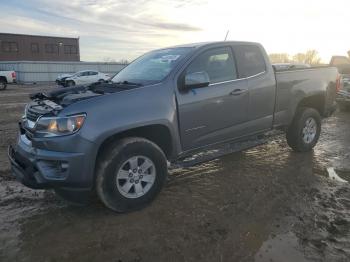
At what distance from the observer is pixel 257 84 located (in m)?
5.68

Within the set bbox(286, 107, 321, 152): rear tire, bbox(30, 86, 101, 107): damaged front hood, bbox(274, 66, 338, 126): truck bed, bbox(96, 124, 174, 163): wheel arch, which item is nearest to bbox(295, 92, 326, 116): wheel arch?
bbox(274, 66, 338, 126): truck bed

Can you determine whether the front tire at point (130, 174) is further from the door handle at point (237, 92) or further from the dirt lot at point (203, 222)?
the door handle at point (237, 92)

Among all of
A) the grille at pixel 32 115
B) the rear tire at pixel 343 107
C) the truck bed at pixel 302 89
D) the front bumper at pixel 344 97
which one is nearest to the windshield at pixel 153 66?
the grille at pixel 32 115

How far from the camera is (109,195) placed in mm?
4152

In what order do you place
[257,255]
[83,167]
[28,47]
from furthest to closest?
1. [28,47]
2. [83,167]
3. [257,255]

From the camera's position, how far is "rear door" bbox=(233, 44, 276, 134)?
18.4 ft

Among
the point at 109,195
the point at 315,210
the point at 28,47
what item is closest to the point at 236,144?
the point at 315,210

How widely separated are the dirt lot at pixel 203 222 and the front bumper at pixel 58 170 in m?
0.49

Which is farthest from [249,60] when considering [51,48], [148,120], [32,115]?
[51,48]

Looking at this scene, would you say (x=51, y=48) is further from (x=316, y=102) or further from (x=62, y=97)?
(x=62, y=97)

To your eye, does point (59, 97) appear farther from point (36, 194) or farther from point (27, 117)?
point (36, 194)

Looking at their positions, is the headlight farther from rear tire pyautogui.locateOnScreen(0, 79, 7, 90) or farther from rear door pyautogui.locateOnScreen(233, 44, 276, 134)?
rear tire pyautogui.locateOnScreen(0, 79, 7, 90)

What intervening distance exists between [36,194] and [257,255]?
10.1 feet

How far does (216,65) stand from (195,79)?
74 cm
